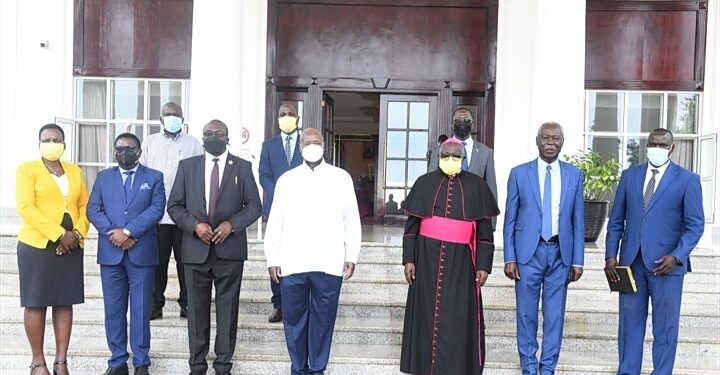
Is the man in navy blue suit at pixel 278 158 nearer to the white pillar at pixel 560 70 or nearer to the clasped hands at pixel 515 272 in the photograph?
the clasped hands at pixel 515 272

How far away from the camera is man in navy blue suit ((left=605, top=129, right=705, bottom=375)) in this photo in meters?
4.69

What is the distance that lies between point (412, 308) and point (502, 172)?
5.57m

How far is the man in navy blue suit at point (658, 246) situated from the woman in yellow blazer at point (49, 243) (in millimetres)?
4089

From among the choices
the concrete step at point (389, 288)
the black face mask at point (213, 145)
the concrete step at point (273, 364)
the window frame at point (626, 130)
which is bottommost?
the concrete step at point (273, 364)

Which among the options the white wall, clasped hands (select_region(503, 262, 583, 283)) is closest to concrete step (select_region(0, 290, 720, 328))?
clasped hands (select_region(503, 262, 583, 283))

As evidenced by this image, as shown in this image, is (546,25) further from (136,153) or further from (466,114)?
(136,153)

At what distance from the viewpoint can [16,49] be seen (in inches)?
374

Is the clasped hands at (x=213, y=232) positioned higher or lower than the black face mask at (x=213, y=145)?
lower

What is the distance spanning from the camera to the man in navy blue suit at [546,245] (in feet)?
15.7

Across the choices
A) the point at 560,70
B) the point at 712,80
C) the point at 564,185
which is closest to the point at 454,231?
the point at 564,185

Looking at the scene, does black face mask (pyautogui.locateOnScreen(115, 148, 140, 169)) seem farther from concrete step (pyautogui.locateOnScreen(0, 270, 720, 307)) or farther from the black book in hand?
the black book in hand

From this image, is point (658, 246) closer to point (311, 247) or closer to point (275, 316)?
point (311, 247)

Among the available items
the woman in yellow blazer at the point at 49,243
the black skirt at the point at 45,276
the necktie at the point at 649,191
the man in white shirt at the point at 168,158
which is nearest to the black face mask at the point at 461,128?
the necktie at the point at 649,191

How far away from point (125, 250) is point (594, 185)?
18.4 feet
